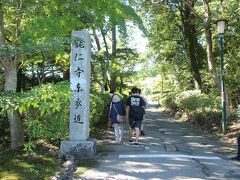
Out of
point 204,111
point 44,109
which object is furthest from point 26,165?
point 204,111

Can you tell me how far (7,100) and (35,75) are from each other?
14.9 m

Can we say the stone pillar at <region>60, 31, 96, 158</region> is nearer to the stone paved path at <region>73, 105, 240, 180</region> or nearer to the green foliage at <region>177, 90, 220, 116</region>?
the stone paved path at <region>73, 105, 240, 180</region>

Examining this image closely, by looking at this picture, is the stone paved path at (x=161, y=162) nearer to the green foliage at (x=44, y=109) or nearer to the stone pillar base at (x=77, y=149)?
the stone pillar base at (x=77, y=149)

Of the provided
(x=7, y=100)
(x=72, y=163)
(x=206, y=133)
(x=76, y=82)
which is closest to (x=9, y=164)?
(x=72, y=163)

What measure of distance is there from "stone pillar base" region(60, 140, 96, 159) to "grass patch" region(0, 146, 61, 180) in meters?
0.37

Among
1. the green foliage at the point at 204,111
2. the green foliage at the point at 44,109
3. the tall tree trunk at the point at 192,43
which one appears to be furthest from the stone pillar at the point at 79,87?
the tall tree trunk at the point at 192,43

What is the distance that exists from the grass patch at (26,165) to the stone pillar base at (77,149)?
0.37 m

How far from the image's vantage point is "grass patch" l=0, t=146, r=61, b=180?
6941mm

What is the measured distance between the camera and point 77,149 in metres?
8.73

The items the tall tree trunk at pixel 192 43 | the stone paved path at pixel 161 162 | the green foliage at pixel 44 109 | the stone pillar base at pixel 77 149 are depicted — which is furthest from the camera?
the tall tree trunk at pixel 192 43

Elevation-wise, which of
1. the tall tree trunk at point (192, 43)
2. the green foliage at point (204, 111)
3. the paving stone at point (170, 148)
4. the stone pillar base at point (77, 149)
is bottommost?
the paving stone at point (170, 148)

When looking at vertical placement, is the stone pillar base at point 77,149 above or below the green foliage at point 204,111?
below

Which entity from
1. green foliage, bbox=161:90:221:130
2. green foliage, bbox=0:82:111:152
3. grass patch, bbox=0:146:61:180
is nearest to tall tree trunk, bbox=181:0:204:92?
green foliage, bbox=161:90:221:130

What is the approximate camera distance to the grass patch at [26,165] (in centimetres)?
694
